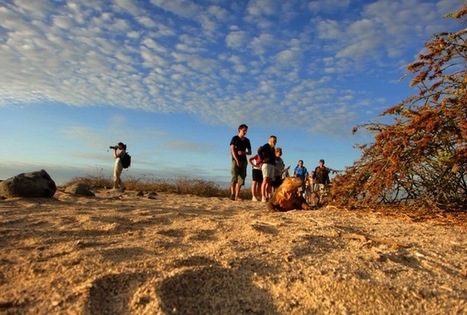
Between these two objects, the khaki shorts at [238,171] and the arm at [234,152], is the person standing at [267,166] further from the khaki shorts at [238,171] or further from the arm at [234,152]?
the arm at [234,152]

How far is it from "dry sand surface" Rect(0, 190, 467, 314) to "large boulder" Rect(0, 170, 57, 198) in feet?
9.18

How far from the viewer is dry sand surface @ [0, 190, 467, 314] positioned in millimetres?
2109

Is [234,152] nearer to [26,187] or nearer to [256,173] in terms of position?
[256,173]

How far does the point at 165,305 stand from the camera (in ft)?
6.68

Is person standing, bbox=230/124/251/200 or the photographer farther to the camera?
the photographer

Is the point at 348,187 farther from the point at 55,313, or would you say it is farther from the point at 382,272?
the point at 55,313

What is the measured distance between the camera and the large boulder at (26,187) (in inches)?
258

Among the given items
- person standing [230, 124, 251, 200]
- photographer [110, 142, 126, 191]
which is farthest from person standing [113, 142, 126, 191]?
person standing [230, 124, 251, 200]

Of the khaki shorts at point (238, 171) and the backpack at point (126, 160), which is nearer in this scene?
the khaki shorts at point (238, 171)

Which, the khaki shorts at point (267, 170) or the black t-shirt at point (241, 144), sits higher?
the black t-shirt at point (241, 144)

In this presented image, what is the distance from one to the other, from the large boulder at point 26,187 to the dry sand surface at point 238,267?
280cm

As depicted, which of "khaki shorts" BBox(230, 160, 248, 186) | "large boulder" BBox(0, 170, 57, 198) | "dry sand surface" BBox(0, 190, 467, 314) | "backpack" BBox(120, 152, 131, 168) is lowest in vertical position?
"dry sand surface" BBox(0, 190, 467, 314)

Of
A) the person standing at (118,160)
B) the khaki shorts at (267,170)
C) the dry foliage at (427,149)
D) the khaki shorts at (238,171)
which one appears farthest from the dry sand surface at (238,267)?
the person standing at (118,160)

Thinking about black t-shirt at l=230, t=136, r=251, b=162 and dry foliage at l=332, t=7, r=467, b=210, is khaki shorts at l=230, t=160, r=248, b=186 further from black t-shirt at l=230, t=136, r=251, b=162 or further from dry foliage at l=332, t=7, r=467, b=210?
dry foliage at l=332, t=7, r=467, b=210
